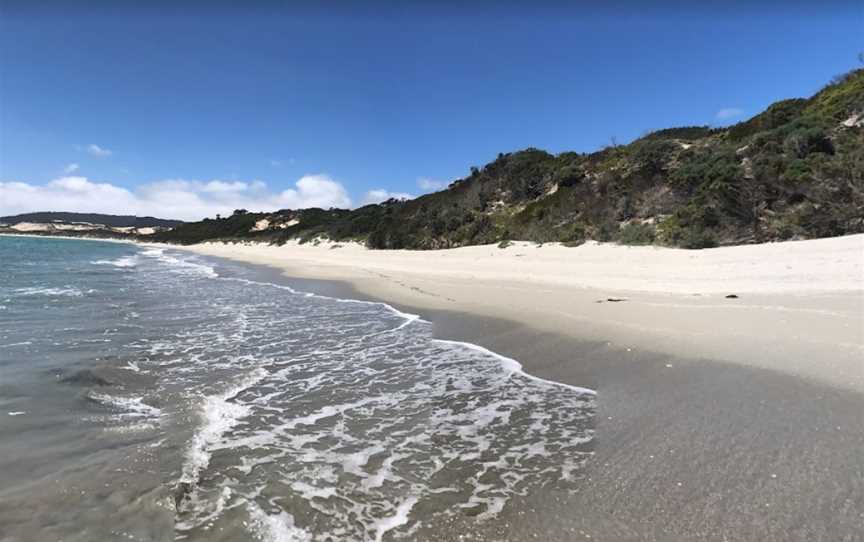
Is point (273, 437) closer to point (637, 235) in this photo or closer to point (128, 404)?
point (128, 404)

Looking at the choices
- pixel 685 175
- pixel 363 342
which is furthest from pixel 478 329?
pixel 685 175

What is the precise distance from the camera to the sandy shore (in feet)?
9.29

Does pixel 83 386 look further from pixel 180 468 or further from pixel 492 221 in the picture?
pixel 492 221

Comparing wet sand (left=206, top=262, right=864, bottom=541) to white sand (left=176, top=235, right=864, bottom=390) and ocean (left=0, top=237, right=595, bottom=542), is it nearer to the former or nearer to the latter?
ocean (left=0, top=237, right=595, bottom=542)

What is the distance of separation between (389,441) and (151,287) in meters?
15.7

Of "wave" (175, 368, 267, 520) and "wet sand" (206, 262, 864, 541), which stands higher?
"wet sand" (206, 262, 864, 541)

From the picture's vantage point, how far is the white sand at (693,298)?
6.23 meters

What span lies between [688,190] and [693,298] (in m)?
13.1

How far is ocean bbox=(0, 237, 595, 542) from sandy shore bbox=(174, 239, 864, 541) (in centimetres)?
43

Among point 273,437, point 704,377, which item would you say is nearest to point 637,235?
point 704,377

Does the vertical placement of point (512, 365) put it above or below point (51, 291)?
above

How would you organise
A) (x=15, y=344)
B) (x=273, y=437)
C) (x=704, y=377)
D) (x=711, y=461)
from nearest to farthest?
(x=711, y=461) → (x=273, y=437) → (x=704, y=377) → (x=15, y=344)

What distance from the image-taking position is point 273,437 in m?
4.22

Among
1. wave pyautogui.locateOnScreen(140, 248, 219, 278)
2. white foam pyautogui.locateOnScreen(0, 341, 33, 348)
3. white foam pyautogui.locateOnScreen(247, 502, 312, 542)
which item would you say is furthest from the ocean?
wave pyautogui.locateOnScreen(140, 248, 219, 278)
